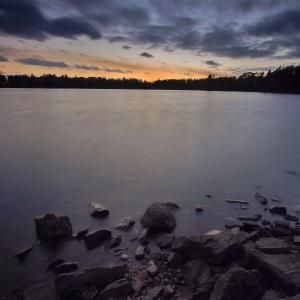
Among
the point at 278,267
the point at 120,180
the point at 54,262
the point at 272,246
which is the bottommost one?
the point at 120,180

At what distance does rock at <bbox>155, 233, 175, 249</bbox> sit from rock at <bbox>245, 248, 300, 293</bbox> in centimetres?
261

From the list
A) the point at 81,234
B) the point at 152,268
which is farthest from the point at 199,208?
the point at 152,268

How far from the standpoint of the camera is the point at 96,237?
10164 millimetres

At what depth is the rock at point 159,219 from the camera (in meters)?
10.9

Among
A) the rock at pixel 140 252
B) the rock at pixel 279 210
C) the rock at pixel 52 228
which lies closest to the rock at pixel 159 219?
the rock at pixel 140 252

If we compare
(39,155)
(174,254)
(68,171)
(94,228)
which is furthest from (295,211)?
(39,155)

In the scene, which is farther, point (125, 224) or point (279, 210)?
point (279, 210)

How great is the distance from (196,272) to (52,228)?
5043mm

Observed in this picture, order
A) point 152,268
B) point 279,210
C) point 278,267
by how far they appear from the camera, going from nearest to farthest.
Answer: point 278,267 < point 152,268 < point 279,210

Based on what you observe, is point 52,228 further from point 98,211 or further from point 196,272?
point 196,272

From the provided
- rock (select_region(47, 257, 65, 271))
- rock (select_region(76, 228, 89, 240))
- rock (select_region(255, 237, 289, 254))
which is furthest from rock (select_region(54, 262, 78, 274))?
rock (select_region(255, 237, 289, 254))

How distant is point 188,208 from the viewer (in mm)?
13234

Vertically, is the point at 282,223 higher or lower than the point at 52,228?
higher

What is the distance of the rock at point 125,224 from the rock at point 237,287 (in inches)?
196
